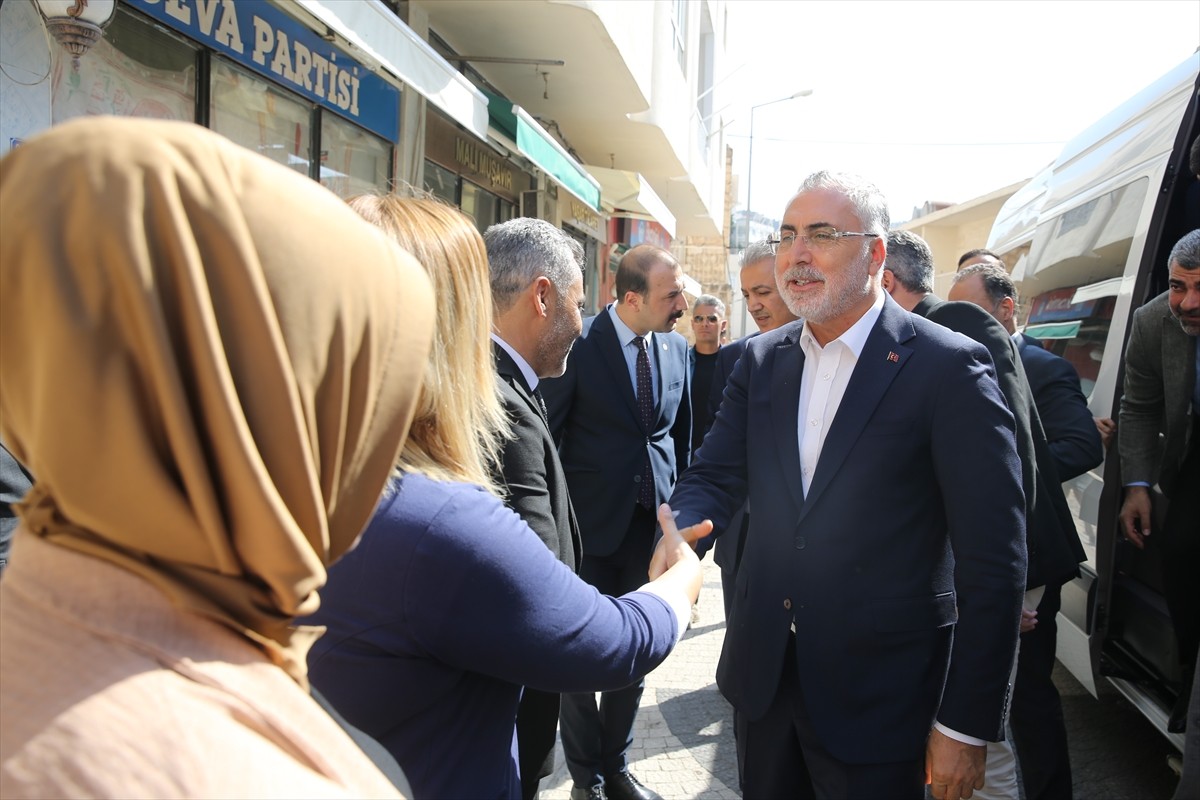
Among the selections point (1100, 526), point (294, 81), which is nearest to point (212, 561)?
point (1100, 526)

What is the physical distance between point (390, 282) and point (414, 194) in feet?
4.28

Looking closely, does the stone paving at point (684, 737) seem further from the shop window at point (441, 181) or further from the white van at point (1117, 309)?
the shop window at point (441, 181)

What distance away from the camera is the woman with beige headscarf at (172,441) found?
0.64 metres

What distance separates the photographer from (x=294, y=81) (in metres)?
6.05

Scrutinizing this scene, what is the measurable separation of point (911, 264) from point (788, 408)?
5.67 feet

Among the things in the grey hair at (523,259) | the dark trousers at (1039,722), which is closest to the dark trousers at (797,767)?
the dark trousers at (1039,722)

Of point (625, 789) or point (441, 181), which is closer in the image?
point (625, 789)

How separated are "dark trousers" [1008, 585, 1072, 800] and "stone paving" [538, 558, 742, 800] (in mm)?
1192

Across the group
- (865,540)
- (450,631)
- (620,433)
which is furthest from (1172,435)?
(450,631)

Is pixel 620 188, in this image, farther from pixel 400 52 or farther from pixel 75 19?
pixel 75 19

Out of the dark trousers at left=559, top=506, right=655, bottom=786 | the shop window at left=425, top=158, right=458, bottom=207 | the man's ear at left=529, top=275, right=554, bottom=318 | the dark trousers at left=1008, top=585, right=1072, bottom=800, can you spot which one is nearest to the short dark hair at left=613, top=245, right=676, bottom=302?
the dark trousers at left=559, top=506, right=655, bottom=786

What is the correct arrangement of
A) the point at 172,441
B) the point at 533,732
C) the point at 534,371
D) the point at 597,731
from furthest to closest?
the point at 597,731
the point at 534,371
the point at 533,732
the point at 172,441

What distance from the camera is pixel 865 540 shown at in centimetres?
228

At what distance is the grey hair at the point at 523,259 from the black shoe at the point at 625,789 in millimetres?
2268
